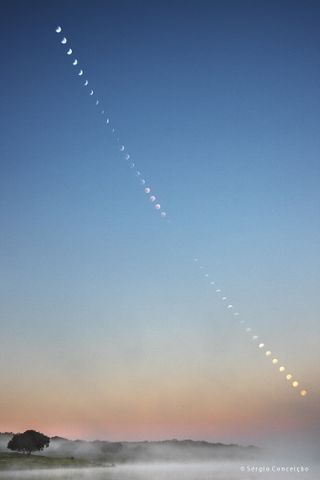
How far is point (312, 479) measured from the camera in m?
149

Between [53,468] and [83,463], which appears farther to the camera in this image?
[83,463]

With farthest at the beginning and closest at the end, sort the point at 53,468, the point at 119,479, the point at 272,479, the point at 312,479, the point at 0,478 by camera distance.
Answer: the point at 312,479, the point at 272,479, the point at 53,468, the point at 119,479, the point at 0,478

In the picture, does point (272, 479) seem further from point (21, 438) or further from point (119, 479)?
point (21, 438)

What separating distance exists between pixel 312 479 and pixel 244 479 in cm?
2960

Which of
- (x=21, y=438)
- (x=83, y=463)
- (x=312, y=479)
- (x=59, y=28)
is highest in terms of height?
(x=59, y=28)

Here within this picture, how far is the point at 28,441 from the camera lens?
142m

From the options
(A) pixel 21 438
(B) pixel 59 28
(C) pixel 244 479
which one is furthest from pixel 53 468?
(B) pixel 59 28

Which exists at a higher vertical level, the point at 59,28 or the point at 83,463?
the point at 59,28

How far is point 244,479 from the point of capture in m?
134

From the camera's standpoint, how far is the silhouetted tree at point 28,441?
140750mm

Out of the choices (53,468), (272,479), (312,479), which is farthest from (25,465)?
(312,479)

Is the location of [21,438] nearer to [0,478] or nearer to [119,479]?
[119,479]

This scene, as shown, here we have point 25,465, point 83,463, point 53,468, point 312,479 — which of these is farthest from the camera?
point 83,463

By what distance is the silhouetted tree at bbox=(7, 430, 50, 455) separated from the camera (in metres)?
141
